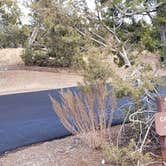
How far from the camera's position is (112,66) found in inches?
248

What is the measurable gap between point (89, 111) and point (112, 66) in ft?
2.43

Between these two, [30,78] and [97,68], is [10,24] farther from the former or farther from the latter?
[97,68]

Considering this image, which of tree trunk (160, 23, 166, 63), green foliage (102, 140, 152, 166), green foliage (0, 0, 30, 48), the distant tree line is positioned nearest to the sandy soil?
green foliage (0, 0, 30, 48)

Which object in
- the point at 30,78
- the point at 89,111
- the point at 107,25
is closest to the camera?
the point at 89,111

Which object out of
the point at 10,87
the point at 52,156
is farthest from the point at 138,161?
the point at 10,87

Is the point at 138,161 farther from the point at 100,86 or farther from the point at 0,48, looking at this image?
the point at 0,48

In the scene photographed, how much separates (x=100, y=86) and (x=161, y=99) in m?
1.21

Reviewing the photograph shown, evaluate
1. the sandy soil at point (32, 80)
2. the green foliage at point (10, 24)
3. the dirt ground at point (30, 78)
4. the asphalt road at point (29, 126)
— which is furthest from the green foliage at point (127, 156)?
the green foliage at point (10, 24)

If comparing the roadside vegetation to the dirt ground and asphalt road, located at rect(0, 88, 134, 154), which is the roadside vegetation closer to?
asphalt road, located at rect(0, 88, 134, 154)

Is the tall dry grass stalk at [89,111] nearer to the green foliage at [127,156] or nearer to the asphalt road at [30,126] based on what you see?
the asphalt road at [30,126]

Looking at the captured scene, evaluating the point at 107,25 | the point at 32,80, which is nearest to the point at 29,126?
the point at 107,25

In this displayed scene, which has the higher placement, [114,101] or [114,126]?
[114,101]

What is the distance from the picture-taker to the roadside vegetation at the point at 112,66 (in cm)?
550

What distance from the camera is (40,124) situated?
894cm
